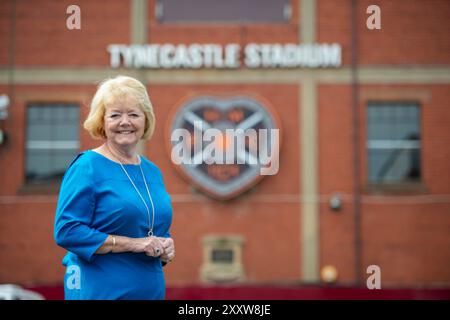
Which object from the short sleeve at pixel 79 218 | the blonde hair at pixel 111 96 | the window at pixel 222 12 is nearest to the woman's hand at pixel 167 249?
the short sleeve at pixel 79 218

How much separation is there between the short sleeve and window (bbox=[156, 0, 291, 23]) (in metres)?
10.8

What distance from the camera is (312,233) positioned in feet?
40.6

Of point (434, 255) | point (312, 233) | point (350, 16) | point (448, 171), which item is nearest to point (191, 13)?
point (350, 16)

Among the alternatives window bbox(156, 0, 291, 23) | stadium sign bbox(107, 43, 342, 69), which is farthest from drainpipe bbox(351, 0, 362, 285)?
window bbox(156, 0, 291, 23)

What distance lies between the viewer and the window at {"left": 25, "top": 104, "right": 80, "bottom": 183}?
40.7 feet

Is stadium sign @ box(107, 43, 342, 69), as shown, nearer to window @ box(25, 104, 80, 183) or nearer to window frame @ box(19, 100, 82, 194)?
window frame @ box(19, 100, 82, 194)

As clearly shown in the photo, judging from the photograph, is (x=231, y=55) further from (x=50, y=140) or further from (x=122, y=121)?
(x=122, y=121)

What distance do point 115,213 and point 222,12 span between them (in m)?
11.0

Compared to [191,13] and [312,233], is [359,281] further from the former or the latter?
[191,13]

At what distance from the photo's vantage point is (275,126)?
12234 millimetres

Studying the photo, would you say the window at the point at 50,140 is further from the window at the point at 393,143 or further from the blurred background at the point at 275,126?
the window at the point at 393,143

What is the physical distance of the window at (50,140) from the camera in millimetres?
12398

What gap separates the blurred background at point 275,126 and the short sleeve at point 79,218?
32.4ft

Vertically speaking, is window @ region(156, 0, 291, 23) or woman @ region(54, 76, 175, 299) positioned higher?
window @ region(156, 0, 291, 23)
